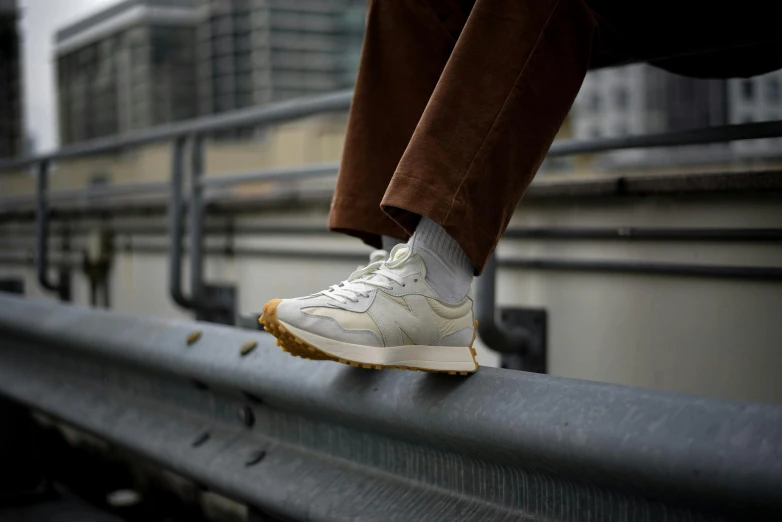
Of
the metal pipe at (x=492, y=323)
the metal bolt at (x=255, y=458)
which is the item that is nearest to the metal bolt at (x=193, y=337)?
the metal bolt at (x=255, y=458)

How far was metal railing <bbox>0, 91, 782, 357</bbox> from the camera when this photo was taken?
80.8 inches

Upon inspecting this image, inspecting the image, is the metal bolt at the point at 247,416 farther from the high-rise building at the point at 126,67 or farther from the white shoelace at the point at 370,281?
the high-rise building at the point at 126,67

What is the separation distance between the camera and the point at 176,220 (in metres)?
4.09

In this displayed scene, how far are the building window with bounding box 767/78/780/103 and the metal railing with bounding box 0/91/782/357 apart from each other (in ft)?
311

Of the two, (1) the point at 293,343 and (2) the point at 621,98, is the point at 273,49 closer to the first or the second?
(2) the point at 621,98

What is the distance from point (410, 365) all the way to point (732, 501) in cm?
57

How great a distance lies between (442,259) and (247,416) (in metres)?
0.55

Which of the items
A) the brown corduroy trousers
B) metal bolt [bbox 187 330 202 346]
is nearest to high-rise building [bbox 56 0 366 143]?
metal bolt [bbox 187 330 202 346]

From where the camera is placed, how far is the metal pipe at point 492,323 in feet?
7.57

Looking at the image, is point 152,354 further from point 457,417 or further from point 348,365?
point 457,417

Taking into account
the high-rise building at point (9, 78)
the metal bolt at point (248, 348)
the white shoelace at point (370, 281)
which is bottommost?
the metal bolt at point (248, 348)

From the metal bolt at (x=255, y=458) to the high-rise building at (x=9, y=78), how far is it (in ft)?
45.5

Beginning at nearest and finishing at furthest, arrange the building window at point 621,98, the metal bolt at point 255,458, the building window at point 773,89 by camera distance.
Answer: the metal bolt at point 255,458 → the building window at point 773,89 → the building window at point 621,98

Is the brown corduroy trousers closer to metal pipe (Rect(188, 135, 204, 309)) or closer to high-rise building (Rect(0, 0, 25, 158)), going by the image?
metal pipe (Rect(188, 135, 204, 309))
